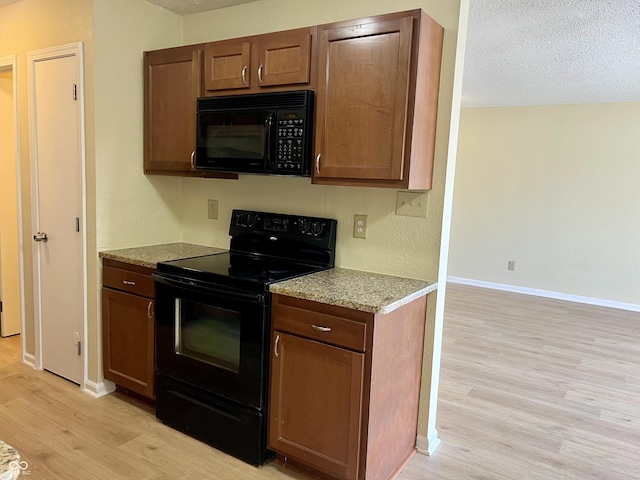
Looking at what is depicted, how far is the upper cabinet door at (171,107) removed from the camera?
→ 2629 mm

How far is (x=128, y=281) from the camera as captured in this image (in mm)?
2643

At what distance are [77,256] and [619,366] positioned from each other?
13.3 ft

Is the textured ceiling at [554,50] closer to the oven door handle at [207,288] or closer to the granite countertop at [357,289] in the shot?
the granite countertop at [357,289]

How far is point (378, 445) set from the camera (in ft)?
6.49

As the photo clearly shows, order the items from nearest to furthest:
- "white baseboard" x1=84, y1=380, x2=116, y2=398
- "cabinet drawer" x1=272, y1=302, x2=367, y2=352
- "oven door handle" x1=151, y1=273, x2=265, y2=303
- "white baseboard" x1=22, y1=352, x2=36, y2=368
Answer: "cabinet drawer" x1=272, y1=302, x2=367, y2=352 < "oven door handle" x1=151, y1=273, x2=265, y2=303 < "white baseboard" x1=84, y1=380, x2=116, y2=398 < "white baseboard" x1=22, y1=352, x2=36, y2=368

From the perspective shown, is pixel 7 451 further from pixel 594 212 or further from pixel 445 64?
pixel 594 212

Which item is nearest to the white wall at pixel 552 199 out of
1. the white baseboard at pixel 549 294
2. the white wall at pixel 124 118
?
the white baseboard at pixel 549 294

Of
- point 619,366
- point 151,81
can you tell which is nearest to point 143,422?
point 151,81

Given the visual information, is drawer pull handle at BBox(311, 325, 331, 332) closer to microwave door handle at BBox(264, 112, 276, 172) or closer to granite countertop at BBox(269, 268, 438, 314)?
granite countertop at BBox(269, 268, 438, 314)

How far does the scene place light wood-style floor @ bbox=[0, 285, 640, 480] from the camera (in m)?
2.22

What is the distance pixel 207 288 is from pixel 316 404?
741mm

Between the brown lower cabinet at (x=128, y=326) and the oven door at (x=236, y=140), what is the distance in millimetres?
707

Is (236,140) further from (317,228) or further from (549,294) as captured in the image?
(549,294)

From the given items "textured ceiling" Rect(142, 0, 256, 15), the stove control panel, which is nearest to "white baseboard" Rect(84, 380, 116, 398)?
the stove control panel
